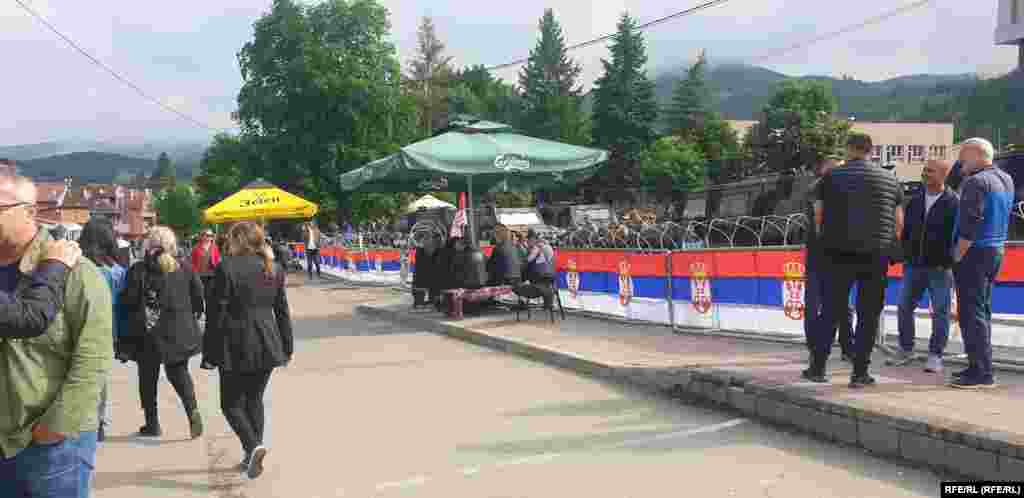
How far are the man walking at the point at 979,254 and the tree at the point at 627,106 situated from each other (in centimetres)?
5960

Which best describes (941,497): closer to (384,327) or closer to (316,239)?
(384,327)

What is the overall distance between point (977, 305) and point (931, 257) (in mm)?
779

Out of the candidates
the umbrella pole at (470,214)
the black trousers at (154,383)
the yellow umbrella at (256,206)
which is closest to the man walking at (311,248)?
the yellow umbrella at (256,206)

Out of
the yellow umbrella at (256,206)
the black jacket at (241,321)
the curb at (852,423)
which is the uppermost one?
the yellow umbrella at (256,206)

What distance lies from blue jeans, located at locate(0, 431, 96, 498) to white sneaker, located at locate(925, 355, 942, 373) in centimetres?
638

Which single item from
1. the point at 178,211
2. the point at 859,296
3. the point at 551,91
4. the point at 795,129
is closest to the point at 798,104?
the point at 795,129

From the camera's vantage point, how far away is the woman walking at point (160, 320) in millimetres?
6590

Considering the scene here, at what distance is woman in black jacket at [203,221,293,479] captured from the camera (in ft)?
18.2

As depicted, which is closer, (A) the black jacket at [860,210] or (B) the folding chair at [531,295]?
(A) the black jacket at [860,210]

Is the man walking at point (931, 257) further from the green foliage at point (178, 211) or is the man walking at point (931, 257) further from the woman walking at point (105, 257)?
the green foliage at point (178, 211)

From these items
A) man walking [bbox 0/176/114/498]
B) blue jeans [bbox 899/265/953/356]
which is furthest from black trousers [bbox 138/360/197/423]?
blue jeans [bbox 899/265/953/356]

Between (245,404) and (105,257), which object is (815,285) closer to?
(245,404)

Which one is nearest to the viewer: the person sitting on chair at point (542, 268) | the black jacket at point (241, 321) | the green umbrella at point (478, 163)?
the black jacket at point (241, 321)

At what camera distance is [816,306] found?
24.2ft
